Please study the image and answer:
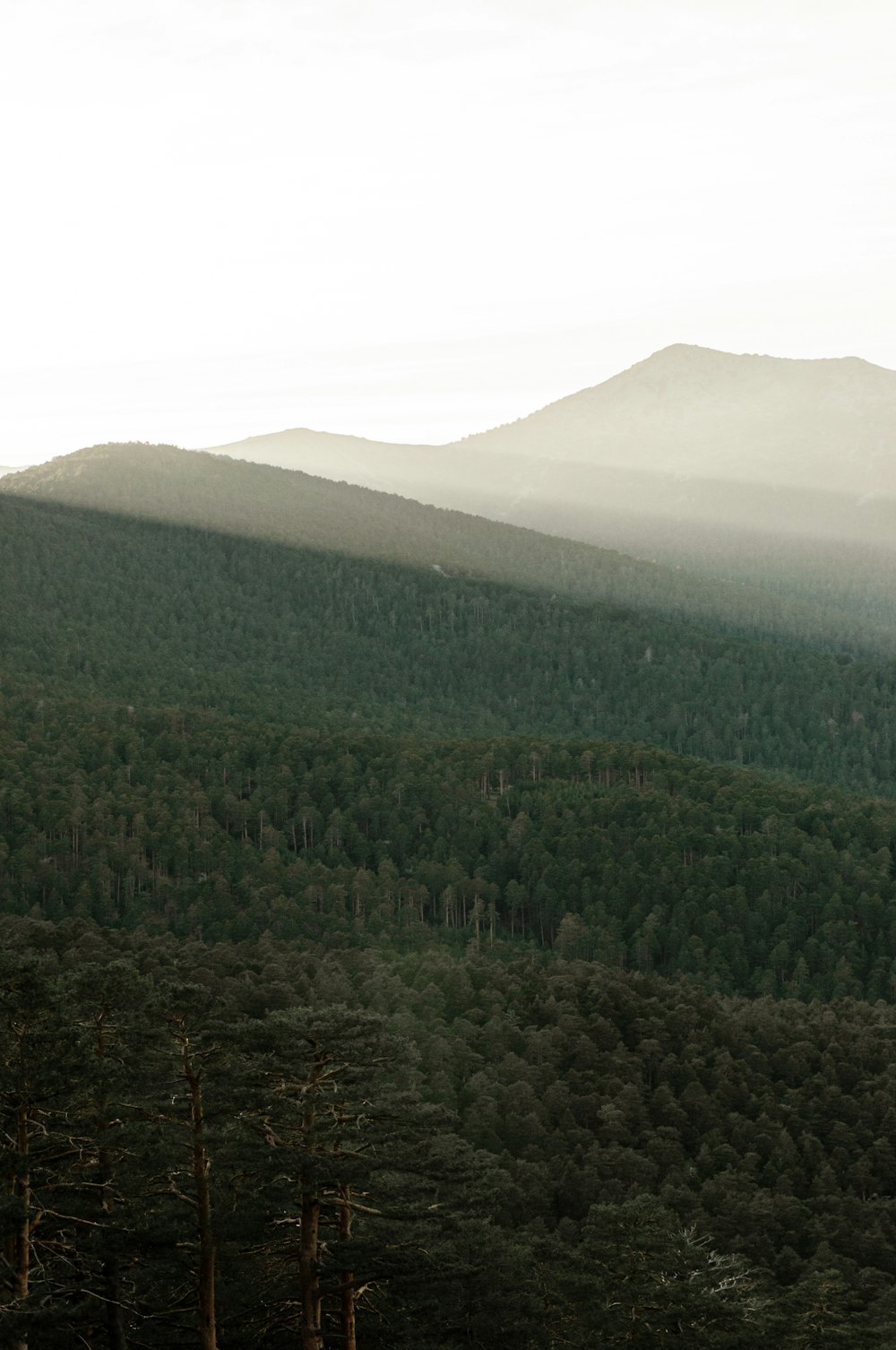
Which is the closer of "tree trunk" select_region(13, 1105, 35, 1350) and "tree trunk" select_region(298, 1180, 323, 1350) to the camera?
"tree trunk" select_region(13, 1105, 35, 1350)

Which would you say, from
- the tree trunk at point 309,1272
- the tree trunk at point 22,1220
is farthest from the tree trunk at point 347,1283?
the tree trunk at point 22,1220

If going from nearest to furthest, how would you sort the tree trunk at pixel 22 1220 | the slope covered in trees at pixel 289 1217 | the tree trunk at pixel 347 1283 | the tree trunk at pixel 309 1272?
the tree trunk at pixel 22 1220, the tree trunk at pixel 309 1272, the slope covered in trees at pixel 289 1217, the tree trunk at pixel 347 1283

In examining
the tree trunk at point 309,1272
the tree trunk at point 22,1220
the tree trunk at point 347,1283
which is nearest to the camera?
the tree trunk at point 22,1220

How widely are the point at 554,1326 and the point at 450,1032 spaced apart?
7328 cm

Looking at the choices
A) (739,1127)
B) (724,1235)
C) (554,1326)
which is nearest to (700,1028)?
(739,1127)

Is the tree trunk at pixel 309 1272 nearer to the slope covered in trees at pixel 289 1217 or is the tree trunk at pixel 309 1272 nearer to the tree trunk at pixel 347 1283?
the slope covered in trees at pixel 289 1217

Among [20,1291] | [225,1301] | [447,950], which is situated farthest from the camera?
[447,950]

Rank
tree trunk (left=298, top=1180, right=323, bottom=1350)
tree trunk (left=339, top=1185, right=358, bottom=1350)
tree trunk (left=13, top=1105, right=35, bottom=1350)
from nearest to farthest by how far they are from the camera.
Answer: tree trunk (left=13, top=1105, right=35, bottom=1350) < tree trunk (left=298, top=1180, right=323, bottom=1350) < tree trunk (left=339, top=1185, right=358, bottom=1350)

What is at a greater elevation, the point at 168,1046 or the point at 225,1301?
the point at 168,1046

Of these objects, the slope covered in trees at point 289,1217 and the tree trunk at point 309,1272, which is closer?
the tree trunk at point 309,1272

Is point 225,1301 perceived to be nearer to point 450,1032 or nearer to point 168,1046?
point 168,1046

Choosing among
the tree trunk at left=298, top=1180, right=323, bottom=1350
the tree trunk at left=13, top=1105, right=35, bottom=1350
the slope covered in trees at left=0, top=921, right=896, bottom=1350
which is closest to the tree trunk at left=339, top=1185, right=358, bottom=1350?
the slope covered in trees at left=0, top=921, right=896, bottom=1350

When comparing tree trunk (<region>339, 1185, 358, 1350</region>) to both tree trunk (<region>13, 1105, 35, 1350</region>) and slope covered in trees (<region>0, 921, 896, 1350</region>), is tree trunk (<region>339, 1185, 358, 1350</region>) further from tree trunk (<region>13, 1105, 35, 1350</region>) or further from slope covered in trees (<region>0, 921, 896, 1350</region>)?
tree trunk (<region>13, 1105, 35, 1350</region>)

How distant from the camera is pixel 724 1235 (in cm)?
9769
